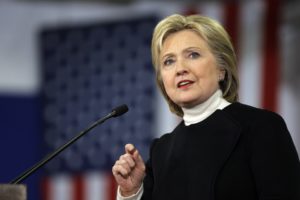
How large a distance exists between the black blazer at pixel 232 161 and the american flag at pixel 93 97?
2790 mm

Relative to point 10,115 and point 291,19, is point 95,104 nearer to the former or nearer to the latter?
point 10,115

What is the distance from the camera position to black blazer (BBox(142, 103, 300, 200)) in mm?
1312

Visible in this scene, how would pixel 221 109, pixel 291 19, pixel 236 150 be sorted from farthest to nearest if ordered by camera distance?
1. pixel 291 19
2. pixel 221 109
3. pixel 236 150

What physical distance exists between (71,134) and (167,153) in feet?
10.1

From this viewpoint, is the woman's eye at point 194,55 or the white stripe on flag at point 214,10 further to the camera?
the white stripe on flag at point 214,10

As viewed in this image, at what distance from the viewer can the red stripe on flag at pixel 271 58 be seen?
13.2 feet

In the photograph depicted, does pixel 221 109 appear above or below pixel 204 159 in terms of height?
above

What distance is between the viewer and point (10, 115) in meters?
4.59

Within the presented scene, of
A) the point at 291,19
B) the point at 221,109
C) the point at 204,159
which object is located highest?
the point at 291,19

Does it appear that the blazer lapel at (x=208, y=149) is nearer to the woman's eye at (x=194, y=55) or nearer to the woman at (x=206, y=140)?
the woman at (x=206, y=140)

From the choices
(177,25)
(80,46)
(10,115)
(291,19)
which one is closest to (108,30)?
(80,46)

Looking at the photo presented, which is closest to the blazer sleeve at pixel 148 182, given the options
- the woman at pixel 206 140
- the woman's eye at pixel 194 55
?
the woman at pixel 206 140

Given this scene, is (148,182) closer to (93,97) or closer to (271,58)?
(271,58)

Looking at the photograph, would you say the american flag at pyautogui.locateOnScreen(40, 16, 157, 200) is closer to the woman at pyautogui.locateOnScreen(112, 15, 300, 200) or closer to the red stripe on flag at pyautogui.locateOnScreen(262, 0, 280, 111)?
the red stripe on flag at pyautogui.locateOnScreen(262, 0, 280, 111)
